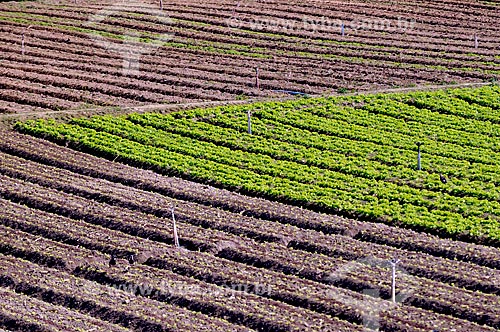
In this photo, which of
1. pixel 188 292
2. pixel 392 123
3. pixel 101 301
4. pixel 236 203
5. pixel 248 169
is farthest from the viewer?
pixel 392 123

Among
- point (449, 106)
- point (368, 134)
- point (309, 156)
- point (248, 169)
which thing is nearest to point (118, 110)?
point (248, 169)

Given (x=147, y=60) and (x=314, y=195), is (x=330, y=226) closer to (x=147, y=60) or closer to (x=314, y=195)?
(x=314, y=195)

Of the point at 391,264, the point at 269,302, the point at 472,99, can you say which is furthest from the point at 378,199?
the point at 472,99

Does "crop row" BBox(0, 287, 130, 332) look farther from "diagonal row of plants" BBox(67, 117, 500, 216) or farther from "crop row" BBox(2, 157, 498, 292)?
"diagonal row of plants" BBox(67, 117, 500, 216)

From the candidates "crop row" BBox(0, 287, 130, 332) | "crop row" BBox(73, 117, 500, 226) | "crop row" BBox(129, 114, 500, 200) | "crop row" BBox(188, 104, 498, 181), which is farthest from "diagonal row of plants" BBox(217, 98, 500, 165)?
"crop row" BBox(0, 287, 130, 332)

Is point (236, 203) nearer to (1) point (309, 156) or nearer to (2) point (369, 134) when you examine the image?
(1) point (309, 156)
